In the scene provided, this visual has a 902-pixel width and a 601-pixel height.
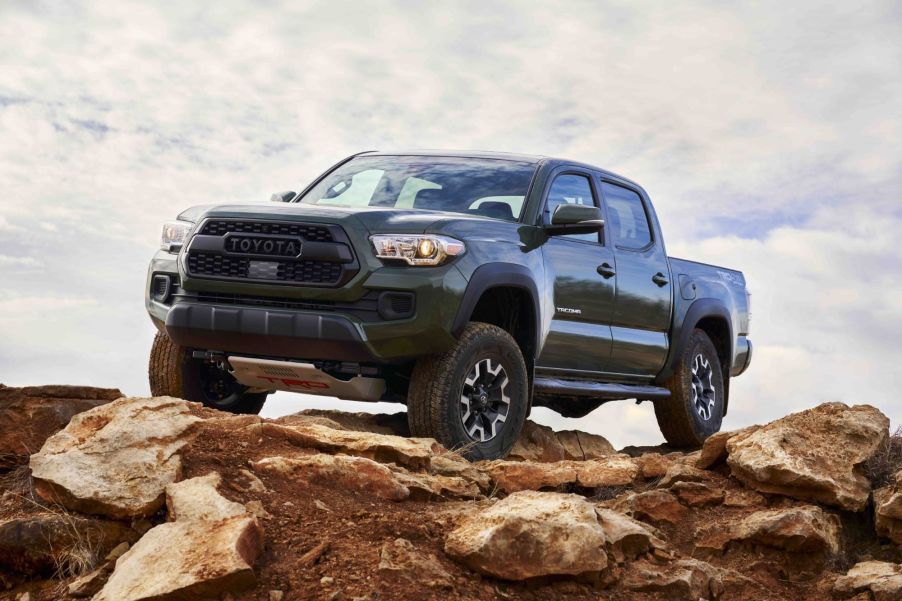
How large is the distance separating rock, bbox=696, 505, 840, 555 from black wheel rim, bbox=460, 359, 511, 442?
68.6 inches

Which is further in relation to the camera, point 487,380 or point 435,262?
point 487,380

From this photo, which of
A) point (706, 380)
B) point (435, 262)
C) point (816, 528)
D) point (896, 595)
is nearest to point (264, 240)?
point (435, 262)

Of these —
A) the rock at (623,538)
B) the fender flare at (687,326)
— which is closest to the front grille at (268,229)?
the rock at (623,538)

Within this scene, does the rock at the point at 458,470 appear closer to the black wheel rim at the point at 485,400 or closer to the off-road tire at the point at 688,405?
the black wheel rim at the point at 485,400

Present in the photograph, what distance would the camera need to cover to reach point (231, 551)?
4242mm

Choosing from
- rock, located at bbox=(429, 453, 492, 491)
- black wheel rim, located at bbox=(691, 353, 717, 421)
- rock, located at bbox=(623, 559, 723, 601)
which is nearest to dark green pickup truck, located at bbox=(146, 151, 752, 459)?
rock, located at bbox=(429, 453, 492, 491)

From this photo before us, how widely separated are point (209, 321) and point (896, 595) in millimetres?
4275

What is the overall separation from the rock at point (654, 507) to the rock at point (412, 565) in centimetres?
216

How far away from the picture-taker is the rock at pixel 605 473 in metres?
7.10

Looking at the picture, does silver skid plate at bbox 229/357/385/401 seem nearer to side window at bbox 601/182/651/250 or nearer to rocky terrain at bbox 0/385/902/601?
rocky terrain at bbox 0/385/902/601

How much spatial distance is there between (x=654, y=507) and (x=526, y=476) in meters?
0.78

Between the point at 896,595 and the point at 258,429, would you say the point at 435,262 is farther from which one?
the point at 896,595

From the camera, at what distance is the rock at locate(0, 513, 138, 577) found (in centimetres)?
482

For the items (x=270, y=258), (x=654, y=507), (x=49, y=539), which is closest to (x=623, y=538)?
(x=654, y=507)
